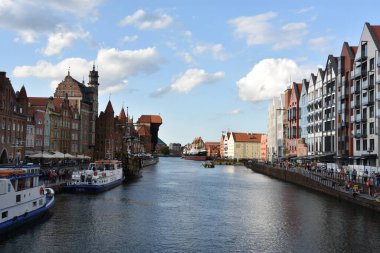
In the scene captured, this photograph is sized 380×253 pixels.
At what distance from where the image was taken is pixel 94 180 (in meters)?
70.3

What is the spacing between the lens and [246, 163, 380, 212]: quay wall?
51.0 meters

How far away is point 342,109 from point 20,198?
7250 centimetres

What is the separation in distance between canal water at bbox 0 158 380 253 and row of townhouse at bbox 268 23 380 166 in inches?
1010

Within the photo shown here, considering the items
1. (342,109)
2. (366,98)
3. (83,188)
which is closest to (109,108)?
(342,109)

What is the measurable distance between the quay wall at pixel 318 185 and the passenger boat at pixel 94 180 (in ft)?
113

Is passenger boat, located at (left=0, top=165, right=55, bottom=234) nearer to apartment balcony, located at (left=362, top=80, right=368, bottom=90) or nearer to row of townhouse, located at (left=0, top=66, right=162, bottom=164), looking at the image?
row of townhouse, located at (left=0, top=66, right=162, bottom=164)

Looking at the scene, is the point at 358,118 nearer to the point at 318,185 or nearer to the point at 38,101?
the point at 318,185

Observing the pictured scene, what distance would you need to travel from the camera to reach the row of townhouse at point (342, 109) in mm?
81438

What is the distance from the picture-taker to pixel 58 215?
47.0 metres

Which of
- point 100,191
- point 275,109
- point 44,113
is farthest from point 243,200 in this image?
point 275,109

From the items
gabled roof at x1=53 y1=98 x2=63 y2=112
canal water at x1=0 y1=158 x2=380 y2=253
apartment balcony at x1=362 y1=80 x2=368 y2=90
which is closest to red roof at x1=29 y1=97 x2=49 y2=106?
gabled roof at x1=53 y1=98 x2=63 y2=112

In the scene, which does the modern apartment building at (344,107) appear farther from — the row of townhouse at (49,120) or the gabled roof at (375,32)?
the row of townhouse at (49,120)

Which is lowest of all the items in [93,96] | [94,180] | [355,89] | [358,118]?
[94,180]

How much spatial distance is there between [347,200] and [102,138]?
390ft
